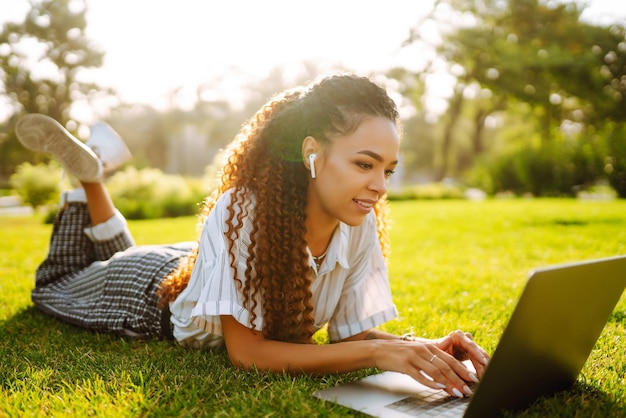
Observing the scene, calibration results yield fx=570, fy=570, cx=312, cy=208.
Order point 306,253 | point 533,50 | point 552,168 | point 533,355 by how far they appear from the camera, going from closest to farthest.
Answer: point 533,355, point 306,253, point 552,168, point 533,50

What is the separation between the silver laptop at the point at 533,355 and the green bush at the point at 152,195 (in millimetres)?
12544

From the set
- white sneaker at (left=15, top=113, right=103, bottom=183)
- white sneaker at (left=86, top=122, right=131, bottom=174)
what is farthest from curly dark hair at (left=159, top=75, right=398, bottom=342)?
white sneaker at (left=86, top=122, right=131, bottom=174)

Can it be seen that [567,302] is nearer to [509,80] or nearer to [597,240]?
[597,240]

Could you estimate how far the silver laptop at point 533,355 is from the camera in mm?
1532

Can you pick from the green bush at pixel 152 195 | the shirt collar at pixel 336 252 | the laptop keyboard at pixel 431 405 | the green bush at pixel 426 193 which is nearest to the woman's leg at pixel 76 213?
the shirt collar at pixel 336 252

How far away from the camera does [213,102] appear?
46.7 metres

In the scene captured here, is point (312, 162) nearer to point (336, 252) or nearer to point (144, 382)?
point (336, 252)

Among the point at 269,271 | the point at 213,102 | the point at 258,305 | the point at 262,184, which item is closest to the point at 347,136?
the point at 262,184

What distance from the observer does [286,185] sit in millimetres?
2352

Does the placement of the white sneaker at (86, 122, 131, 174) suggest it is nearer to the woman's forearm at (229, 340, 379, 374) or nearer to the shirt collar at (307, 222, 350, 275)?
the shirt collar at (307, 222, 350, 275)

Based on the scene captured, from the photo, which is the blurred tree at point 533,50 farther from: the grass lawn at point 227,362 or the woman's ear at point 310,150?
the woman's ear at point 310,150

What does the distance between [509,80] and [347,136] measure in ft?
81.3

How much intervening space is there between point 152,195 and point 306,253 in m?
13.2

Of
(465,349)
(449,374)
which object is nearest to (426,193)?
(465,349)
